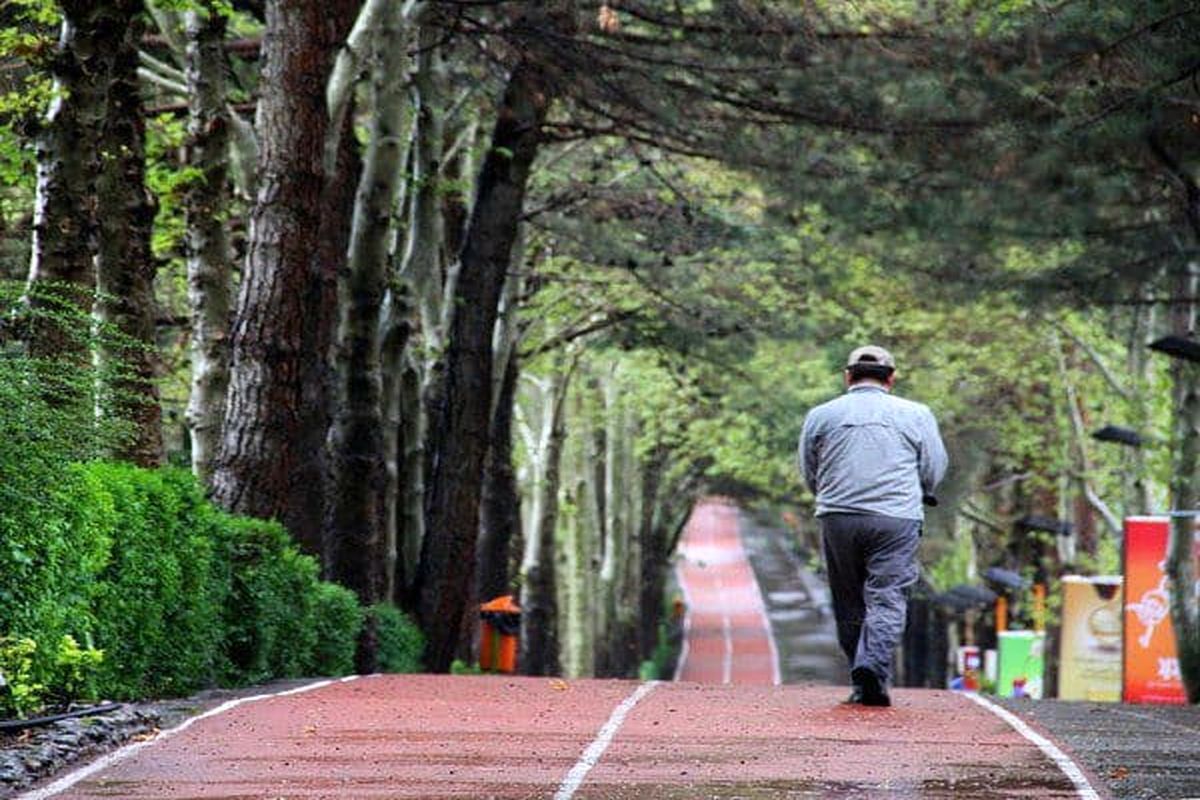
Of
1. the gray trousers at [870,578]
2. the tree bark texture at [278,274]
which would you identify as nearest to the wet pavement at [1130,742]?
the gray trousers at [870,578]

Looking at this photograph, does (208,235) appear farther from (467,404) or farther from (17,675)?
(17,675)

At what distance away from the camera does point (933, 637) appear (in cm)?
6206

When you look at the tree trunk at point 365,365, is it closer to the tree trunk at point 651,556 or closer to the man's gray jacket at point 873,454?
the man's gray jacket at point 873,454

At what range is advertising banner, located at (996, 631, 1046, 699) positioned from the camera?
42969 millimetres

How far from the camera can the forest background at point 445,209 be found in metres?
14.2

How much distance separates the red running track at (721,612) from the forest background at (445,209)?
86.8 ft

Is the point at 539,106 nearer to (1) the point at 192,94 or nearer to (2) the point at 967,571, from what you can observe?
(1) the point at 192,94

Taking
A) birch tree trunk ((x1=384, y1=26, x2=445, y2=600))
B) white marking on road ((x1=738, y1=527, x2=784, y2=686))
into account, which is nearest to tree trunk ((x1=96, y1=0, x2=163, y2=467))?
birch tree trunk ((x1=384, y1=26, x2=445, y2=600))

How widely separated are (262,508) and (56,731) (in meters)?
8.09

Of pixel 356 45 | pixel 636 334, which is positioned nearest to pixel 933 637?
pixel 636 334

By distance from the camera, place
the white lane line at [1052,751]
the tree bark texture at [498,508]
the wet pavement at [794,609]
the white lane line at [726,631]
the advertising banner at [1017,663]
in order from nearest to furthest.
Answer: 1. the white lane line at [1052,751]
2. the tree bark texture at [498,508]
3. the advertising banner at [1017,663]
4. the wet pavement at [794,609]
5. the white lane line at [726,631]

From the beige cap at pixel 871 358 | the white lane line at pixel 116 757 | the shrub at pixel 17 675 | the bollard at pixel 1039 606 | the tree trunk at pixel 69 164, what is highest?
the tree trunk at pixel 69 164

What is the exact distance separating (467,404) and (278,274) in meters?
8.48

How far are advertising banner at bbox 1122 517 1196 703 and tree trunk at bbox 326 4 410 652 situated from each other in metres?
7.74
